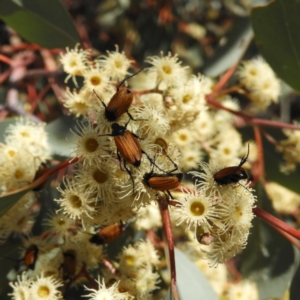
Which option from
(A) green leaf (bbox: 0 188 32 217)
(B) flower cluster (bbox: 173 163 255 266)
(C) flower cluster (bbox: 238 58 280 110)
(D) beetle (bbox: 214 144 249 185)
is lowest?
(B) flower cluster (bbox: 173 163 255 266)

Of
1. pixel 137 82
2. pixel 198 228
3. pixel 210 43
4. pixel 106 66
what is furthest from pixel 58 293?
pixel 210 43

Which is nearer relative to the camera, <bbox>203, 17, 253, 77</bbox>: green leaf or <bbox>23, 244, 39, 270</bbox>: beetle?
<bbox>23, 244, 39, 270</bbox>: beetle

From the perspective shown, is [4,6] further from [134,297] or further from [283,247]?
[283,247]

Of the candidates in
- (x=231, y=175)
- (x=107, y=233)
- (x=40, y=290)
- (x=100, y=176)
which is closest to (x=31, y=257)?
(x=40, y=290)

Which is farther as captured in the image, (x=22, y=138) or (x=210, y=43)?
(x=210, y=43)

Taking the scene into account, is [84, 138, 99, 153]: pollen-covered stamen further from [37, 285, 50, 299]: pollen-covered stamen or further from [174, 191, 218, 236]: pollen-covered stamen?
[37, 285, 50, 299]: pollen-covered stamen

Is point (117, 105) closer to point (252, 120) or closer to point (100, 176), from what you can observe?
point (100, 176)

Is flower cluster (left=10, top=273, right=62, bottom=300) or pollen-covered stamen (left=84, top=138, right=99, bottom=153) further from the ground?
pollen-covered stamen (left=84, top=138, right=99, bottom=153)

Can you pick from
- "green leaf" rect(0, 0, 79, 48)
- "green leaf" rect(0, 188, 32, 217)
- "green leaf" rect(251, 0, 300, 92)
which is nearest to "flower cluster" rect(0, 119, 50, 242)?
"green leaf" rect(0, 188, 32, 217)
